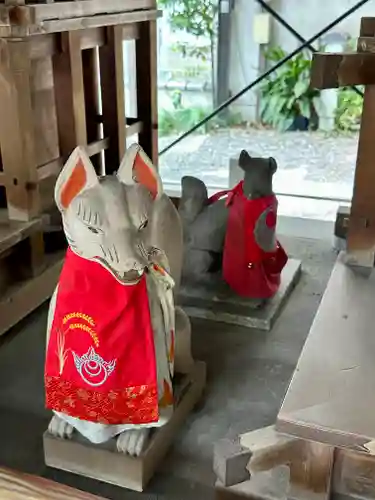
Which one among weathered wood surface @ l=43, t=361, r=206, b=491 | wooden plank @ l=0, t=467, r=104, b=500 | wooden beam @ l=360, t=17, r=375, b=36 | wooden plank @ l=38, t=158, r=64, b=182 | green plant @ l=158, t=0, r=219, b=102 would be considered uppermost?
wooden beam @ l=360, t=17, r=375, b=36

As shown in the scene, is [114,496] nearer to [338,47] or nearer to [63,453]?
[63,453]

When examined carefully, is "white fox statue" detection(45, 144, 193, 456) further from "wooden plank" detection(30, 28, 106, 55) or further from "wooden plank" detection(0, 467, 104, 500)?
"wooden plank" detection(30, 28, 106, 55)

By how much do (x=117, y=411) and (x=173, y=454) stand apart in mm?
177

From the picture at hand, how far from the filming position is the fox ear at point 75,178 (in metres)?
0.94

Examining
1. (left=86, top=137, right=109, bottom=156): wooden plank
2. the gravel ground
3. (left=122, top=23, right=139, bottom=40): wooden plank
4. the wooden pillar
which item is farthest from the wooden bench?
the gravel ground

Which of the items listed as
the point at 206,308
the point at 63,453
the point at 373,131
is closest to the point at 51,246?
the point at 206,308

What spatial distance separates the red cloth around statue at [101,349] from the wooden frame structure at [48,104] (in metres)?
0.51

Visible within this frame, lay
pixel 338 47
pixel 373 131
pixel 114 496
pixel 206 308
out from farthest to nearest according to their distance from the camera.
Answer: pixel 338 47 < pixel 206 308 < pixel 373 131 < pixel 114 496

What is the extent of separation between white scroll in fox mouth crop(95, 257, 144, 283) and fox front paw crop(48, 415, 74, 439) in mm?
293

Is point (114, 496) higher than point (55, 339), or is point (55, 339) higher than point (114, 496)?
point (55, 339)

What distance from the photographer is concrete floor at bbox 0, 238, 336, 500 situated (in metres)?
1.10

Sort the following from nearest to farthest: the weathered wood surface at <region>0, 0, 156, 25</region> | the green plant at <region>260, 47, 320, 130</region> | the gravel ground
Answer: the weathered wood surface at <region>0, 0, 156, 25</region> → the gravel ground → the green plant at <region>260, 47, 320, 130</region>

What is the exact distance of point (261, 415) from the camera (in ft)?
4.09

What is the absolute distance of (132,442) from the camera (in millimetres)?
1062
